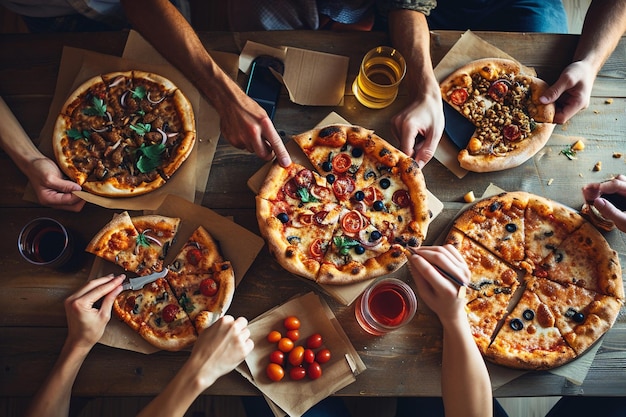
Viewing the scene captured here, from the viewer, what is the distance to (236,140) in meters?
3.40

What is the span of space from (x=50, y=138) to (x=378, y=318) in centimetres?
273

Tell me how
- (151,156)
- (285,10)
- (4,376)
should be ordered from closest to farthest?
(4,376), (151,156), (285,10)

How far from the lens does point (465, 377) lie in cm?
288

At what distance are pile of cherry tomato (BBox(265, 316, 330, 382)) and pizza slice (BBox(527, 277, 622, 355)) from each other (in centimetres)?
158

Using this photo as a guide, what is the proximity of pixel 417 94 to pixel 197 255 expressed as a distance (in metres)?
1.93

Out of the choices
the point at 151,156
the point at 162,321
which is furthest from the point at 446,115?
the point at 162,321

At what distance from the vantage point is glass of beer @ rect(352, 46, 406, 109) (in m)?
3.48

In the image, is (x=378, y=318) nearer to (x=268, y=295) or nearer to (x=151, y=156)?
(x=268, y=295)

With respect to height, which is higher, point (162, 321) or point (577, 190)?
point (577, 190)

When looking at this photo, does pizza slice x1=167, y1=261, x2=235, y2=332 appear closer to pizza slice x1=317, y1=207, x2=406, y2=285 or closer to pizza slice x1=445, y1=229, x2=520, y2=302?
pizza slice x1=317, y1=207, x2=406, y2=285

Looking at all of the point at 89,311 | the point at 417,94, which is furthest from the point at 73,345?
the point at 417,94

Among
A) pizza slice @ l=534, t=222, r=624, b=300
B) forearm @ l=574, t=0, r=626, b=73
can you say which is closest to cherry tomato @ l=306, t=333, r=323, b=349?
pizza slice @ l=534, t=222, r=624, b=300

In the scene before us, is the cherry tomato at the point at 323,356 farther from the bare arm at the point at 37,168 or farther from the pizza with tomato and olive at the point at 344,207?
the bare arm at the point at 37,168

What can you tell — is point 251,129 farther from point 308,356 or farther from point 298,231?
point 308,356
